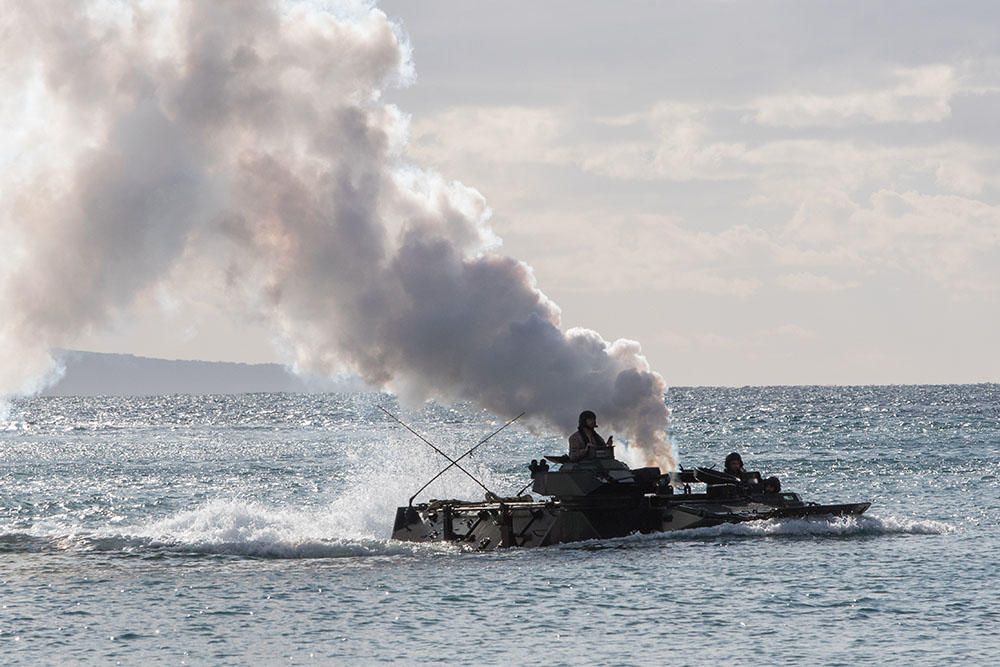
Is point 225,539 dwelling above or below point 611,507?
below

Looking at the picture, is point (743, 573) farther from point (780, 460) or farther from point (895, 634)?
point (780, 460)

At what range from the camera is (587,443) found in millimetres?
50281

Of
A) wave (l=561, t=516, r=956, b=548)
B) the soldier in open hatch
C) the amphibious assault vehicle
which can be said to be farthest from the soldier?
the soldier in open hatch

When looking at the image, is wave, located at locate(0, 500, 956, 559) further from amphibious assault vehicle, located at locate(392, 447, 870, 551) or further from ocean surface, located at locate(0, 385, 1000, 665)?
amphibious assault vehicle, located at locate(392, 447, 870, 551)

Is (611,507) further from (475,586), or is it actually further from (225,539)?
(225,539)

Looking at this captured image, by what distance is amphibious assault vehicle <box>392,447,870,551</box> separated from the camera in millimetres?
49156

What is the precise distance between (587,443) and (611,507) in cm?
231

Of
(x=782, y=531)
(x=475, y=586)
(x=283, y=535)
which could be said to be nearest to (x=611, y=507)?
(x=782, y=531)

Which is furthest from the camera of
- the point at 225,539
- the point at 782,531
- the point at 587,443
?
the point at 225,539

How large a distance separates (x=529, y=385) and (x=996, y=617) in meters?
20.2

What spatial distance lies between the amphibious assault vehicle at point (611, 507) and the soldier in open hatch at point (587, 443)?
0.56ft

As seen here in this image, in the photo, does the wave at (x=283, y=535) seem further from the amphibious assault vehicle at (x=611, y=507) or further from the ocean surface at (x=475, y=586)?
the amphibious assault vehicle at (x=611, y=507)

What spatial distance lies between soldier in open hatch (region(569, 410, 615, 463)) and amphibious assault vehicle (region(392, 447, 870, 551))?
0.17 meters

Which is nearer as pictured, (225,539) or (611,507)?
(611,507)
